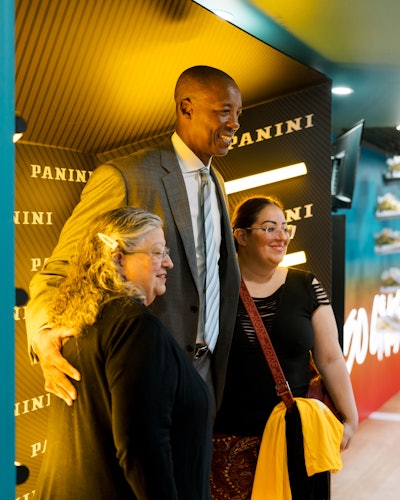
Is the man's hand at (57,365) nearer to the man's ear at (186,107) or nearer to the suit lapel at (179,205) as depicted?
the suit lapel at (179,205)

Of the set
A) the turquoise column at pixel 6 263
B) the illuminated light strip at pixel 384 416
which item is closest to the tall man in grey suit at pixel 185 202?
the turquoise column at pixel 6 263

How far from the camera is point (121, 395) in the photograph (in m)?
1.54

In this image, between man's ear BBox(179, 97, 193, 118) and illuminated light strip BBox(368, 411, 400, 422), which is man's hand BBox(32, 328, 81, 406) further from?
illuminated light strip BBox(368, 411, 400, 422)

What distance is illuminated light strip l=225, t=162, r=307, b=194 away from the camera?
3.79 m

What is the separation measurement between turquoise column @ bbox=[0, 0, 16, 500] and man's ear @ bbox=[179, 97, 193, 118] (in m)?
1.04

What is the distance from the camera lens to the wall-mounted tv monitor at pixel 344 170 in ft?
18.1

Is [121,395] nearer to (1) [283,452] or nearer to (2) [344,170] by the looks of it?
(1) [283,452]

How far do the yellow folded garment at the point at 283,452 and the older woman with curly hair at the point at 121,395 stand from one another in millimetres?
867

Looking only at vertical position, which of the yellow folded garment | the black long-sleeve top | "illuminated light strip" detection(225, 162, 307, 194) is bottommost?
the yellow folded garment

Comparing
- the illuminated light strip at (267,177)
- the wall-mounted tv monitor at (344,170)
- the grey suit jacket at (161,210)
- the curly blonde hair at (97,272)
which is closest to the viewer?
the curly blonde hair at (97,272)

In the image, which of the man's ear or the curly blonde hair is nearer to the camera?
the curly blonde hair

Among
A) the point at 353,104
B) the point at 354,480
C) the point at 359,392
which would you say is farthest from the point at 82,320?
the point at 359,392

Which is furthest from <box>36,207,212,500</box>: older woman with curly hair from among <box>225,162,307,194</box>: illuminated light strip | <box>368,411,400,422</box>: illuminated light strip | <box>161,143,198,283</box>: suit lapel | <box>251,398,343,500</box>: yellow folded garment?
<box>368,411,400,422</box>: illuminated light strip

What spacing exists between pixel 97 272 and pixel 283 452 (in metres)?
1.25
